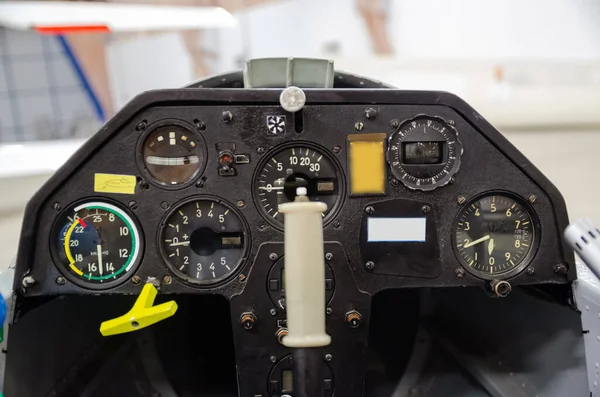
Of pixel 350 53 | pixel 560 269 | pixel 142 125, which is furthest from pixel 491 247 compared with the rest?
pixel 350 53

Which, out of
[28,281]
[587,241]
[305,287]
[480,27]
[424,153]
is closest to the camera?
[305,287]

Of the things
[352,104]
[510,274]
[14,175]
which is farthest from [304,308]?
[14,175]

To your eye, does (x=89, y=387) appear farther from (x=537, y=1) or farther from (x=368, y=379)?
(x=537, y=1)

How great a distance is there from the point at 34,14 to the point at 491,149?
2.98 meters

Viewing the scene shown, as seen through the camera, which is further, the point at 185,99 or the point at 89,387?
the point at 89,387

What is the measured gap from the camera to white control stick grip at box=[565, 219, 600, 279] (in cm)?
134

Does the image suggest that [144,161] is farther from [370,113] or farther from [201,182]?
[370,113]

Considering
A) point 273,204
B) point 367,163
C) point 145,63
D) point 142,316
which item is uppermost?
point 145,63

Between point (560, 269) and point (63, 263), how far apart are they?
1.63m

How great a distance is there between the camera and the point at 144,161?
1.65 metres

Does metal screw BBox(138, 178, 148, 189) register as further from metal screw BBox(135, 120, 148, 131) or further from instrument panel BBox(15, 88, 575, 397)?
metal screw BBox(135, 120, 148, 131)

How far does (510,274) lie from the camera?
5.56ft

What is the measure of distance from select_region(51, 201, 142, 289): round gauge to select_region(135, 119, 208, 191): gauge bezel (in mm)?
146

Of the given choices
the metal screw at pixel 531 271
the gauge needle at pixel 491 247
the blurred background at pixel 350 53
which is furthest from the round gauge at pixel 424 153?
the blurred background at pixel 350 53
